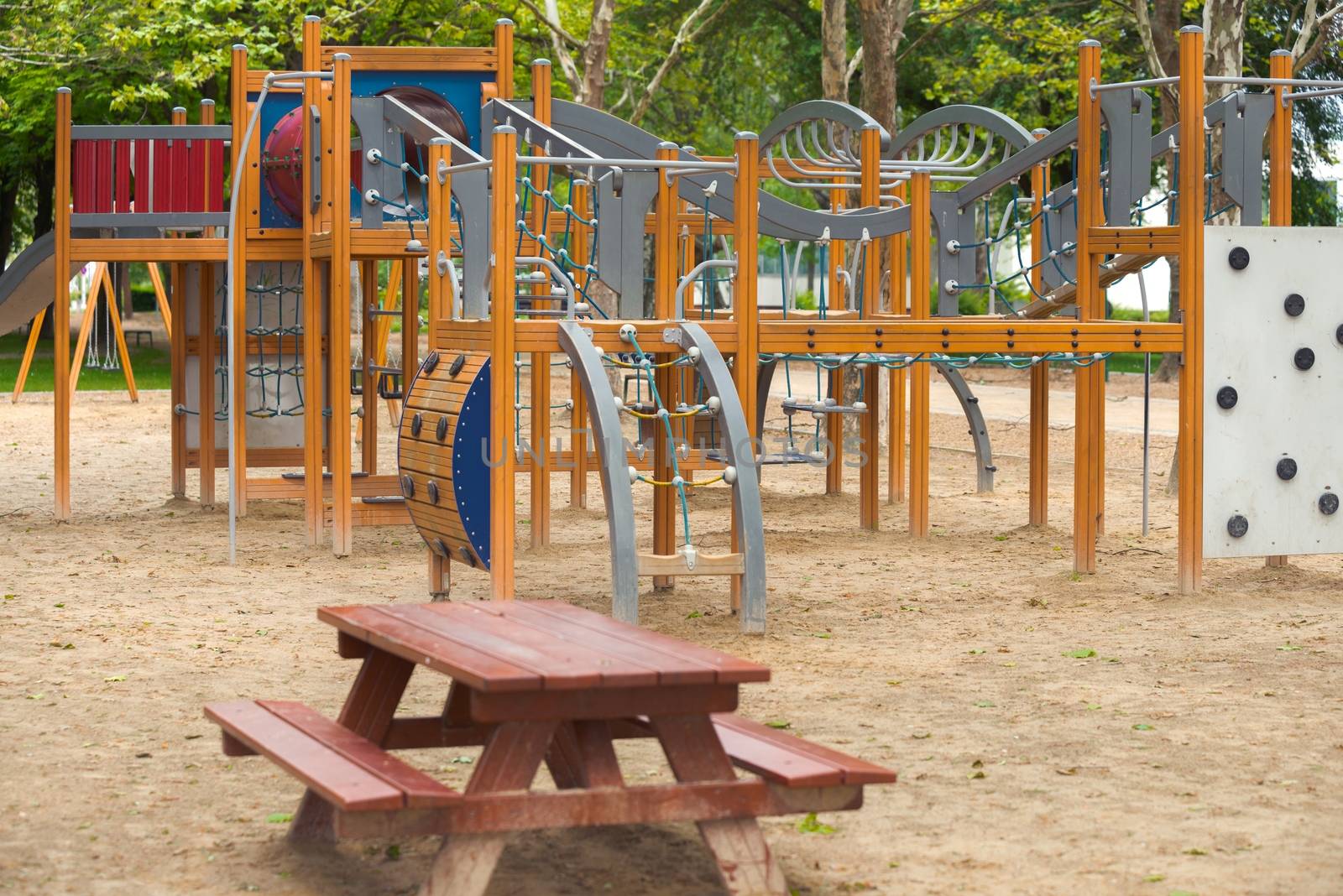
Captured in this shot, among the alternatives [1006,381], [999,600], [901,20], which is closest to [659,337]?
[999,600]

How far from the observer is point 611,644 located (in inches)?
179

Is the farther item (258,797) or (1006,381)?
(1006,381)

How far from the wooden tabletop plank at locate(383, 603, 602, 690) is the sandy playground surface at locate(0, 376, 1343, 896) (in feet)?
2.05

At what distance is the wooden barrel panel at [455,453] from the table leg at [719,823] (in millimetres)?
4091

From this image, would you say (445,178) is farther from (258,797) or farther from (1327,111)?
(1327,111)

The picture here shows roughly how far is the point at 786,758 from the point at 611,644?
520mm

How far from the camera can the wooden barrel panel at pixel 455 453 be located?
8.30 meters

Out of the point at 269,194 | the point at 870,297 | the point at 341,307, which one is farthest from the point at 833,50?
the point at 341,307

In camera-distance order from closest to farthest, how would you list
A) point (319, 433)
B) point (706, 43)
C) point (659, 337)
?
1. point (659, 337)
2. point (319, 433)
3. point (706, 43)

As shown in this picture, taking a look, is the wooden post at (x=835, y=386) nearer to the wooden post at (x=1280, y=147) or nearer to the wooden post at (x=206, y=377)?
the wooden post at (x=1280, y=147)

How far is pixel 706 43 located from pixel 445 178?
78.9 ft

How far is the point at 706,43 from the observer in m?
32.2

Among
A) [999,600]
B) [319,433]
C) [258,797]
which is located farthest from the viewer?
[319,433]

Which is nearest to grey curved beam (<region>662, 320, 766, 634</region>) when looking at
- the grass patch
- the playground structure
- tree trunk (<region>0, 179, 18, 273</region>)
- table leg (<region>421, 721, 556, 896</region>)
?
the playground structure
